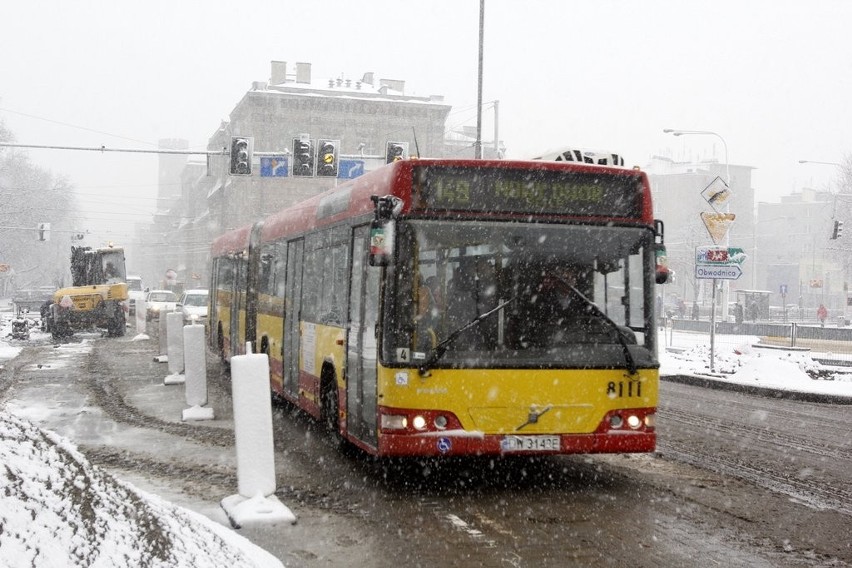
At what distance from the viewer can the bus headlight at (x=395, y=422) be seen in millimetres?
7945

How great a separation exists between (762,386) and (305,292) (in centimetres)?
1046

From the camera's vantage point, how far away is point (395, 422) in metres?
7.97

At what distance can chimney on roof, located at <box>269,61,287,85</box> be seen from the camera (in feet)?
258

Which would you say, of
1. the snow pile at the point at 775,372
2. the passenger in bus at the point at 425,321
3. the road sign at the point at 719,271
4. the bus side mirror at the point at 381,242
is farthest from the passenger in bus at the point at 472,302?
the road sign at the point at 719,271

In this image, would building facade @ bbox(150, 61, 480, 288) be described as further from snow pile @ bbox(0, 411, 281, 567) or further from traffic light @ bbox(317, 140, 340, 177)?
snow pile @ bbox(0, 411, 281, 567)

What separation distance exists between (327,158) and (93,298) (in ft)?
33.3

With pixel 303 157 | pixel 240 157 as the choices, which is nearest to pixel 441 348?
pixel 303 157

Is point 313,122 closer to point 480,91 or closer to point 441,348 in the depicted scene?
point 480,91

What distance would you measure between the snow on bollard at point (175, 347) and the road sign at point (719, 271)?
382 inches

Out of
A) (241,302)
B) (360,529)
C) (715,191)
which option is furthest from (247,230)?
(360,529)

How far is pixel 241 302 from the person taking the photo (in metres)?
17.4

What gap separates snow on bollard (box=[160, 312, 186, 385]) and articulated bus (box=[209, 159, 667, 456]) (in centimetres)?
887

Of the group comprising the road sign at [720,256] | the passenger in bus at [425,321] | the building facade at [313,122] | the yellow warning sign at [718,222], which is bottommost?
the passenger in bus at [425,321]

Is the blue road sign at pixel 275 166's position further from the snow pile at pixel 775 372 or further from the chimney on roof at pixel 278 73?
the chimney on roof at pixel 278 73
